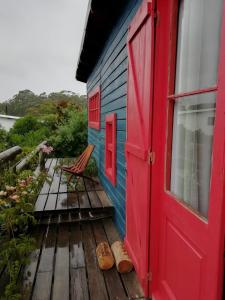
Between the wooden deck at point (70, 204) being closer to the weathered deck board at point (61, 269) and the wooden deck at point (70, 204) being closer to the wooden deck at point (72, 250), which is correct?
the wooden deck at point (72, 250)

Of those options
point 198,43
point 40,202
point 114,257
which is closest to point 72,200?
point 40,202

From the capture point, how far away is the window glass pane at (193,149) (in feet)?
4.04

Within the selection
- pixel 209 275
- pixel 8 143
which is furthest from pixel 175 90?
pixel 8 143

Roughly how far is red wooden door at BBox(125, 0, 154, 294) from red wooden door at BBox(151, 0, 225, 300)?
0.24 feet

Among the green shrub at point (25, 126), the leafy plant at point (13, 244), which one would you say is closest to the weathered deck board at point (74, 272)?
the leafy plant at point (13, 244)

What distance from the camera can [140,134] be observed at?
6.43 feet

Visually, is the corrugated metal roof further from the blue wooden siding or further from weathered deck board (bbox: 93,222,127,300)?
weathered deck board (bbox: 93,222,127,300)

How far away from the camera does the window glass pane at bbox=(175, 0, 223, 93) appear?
1154 millimetres

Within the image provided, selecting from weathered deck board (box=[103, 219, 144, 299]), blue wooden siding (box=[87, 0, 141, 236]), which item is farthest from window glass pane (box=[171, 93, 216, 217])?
blue wooden siding (box=[87, 0, 141, 236])

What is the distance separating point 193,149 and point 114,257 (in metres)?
1.66

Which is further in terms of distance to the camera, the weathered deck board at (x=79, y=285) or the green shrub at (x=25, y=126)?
the green shrub at (x=25, y=126)

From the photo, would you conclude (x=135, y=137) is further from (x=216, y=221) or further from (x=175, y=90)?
(x=216, y=221)

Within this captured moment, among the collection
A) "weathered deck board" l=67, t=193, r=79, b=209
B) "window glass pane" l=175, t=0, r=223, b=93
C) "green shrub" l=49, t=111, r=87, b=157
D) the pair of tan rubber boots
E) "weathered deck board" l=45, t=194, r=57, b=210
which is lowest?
the pair of tan rubber boots

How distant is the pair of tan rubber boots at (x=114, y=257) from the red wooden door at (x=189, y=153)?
43 cm
